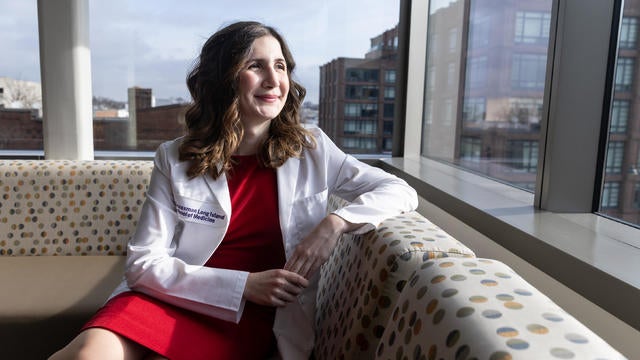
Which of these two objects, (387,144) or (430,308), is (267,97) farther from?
(387,144)

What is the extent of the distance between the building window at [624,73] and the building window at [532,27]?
346mm

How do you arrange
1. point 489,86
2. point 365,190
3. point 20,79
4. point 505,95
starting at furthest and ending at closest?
point 20,79 < point 489,86 < point 505,95 < point 365,190

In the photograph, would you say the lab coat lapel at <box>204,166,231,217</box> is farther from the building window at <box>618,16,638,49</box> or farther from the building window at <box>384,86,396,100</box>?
the building window at <box>384,86,396,100</box>

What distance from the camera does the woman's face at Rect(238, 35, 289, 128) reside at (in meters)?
1.70

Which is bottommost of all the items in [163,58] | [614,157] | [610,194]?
[610,194]

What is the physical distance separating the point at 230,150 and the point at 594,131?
109cm

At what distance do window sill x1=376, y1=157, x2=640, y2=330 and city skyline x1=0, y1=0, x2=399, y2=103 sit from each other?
1419 mm

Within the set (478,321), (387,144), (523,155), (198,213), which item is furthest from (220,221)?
(387,144)

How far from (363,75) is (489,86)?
1211 millimetres

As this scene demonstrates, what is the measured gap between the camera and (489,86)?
2.48m

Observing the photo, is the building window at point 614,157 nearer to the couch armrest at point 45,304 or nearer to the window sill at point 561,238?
the window sill at point 561,238

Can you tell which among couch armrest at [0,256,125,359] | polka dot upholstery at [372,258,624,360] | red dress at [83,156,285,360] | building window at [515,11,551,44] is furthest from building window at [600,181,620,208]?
couch armrest at [0,256,125,359]

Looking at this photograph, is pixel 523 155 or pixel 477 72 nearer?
pixel 523 155

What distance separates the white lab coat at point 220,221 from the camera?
1.50 meters
